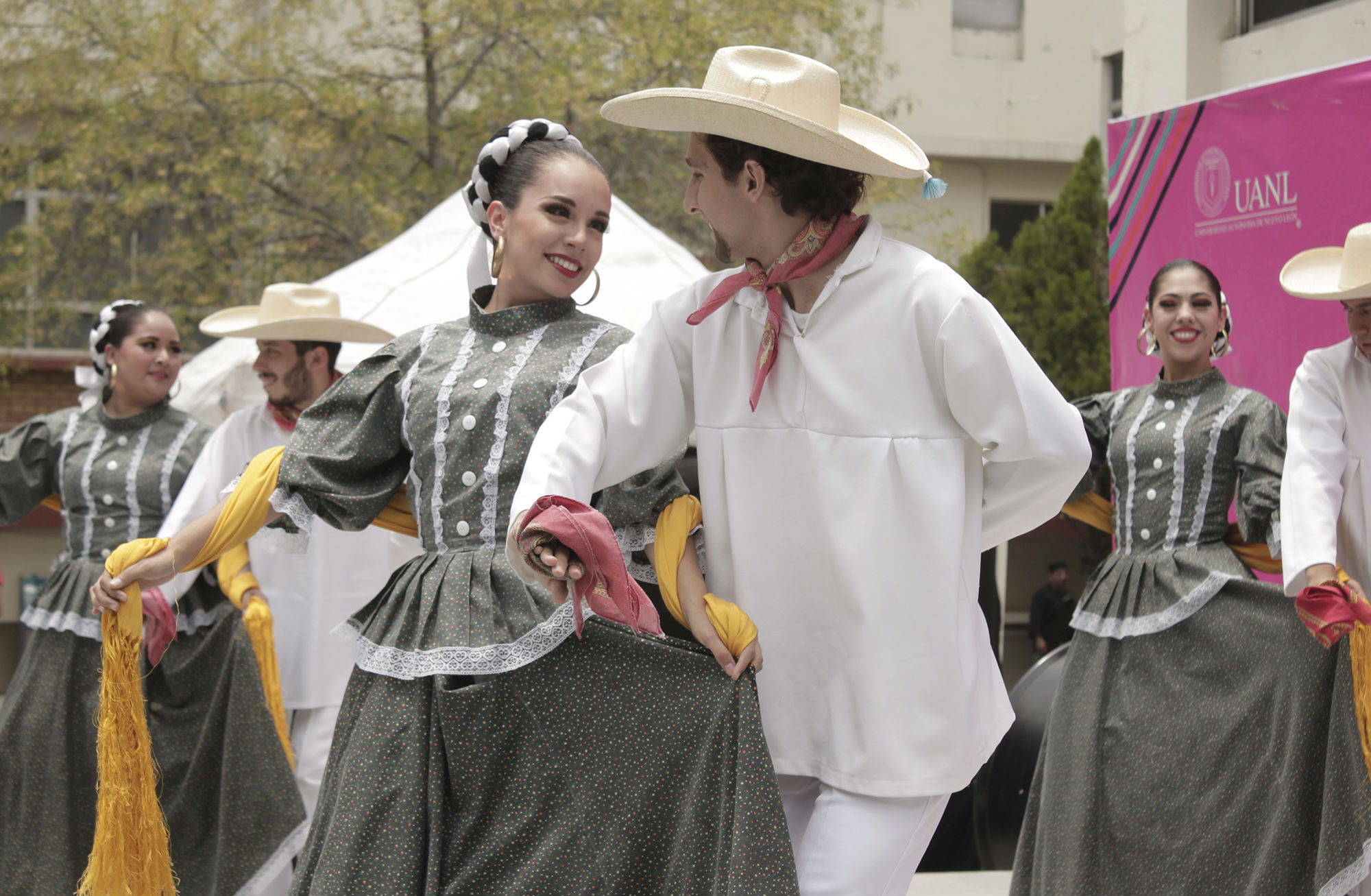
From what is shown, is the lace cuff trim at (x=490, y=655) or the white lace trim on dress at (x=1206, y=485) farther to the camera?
the white lace trim on dress at (x=1206, y=485)

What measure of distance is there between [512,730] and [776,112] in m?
1.15

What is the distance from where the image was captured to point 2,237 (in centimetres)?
1376

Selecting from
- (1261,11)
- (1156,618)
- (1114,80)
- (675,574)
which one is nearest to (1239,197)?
(1156,618)

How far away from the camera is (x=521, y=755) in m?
2.59

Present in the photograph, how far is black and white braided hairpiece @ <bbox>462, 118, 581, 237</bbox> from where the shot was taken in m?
3.06

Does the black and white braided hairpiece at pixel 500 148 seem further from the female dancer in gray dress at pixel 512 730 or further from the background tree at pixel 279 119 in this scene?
the background tree at pixel 279 119

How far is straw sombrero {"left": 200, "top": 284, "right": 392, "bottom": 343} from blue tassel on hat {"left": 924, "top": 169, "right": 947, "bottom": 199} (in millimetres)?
2981

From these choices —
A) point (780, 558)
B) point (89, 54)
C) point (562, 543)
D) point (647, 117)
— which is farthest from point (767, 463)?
point (89, 54)

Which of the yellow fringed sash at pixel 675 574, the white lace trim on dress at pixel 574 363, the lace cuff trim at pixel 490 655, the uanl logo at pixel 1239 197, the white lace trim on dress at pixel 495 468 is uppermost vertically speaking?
the uanl logo at pixel 1239 197

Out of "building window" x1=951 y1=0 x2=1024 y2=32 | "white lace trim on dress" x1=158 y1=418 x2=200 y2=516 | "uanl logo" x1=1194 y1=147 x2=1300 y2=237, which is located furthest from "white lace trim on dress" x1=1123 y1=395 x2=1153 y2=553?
"building window" x1=951 y1=0 x2=1024 y2=32

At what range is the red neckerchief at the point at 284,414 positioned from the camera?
4.99 m

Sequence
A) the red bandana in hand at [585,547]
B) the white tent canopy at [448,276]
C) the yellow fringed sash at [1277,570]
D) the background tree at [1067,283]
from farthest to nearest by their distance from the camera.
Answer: the background tree at [1067,283] < the white tent canopy at [448,276] < the yellow fringed sash at [1277,570] < the red bandana in hand at [585,547]

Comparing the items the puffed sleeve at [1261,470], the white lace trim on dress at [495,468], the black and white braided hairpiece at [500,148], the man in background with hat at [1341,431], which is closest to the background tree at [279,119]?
the puffed sleeve at [1261,470]

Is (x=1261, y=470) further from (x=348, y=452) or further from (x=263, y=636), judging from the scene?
(x=263, y=636)
